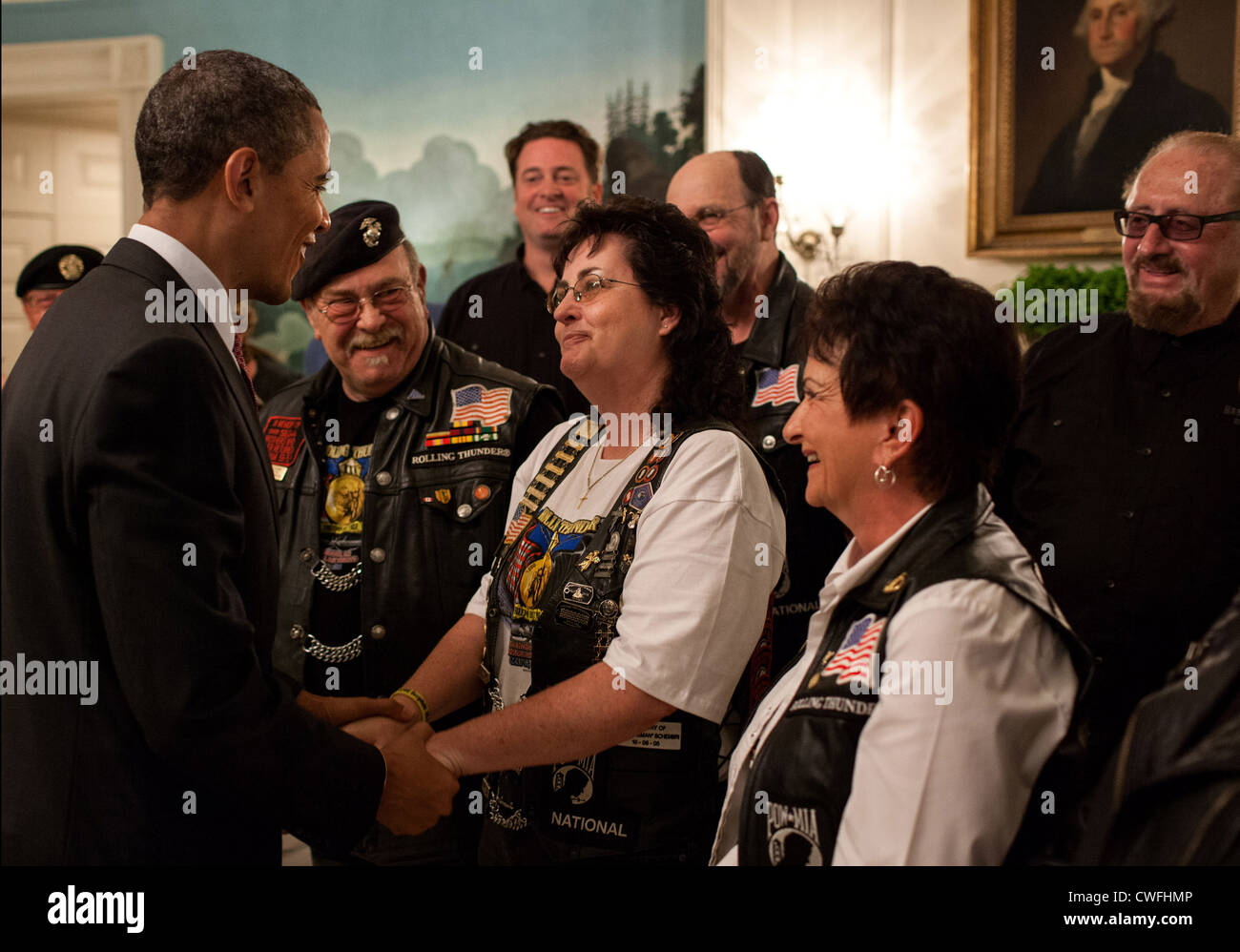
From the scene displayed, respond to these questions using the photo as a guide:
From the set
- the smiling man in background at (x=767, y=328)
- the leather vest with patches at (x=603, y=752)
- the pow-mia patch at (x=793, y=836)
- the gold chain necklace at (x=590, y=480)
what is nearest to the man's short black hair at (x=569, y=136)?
the smiling man in background at (x=767, y=328)

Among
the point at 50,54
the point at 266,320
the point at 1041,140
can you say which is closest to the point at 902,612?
the point at 1041,140

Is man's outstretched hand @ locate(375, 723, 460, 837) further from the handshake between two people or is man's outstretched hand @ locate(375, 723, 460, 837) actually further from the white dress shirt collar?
the white dress shirt collar

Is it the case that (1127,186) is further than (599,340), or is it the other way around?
(1127,186)

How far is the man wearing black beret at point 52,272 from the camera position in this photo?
4.25 metres

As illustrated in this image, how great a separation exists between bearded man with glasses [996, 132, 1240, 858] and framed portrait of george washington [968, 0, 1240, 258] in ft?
9.01

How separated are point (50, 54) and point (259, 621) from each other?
740cm

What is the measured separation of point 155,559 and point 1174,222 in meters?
2.41

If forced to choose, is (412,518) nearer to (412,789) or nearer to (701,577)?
(412,789)

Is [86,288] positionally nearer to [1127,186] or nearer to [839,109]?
[1127,186]

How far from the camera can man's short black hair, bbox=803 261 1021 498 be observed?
1.56 m

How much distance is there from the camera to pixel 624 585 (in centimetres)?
193

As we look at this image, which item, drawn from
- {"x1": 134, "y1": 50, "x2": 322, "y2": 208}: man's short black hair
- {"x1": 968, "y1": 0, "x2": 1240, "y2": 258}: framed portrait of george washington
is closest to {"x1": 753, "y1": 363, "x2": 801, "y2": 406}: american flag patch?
{"x1": 134, "y1": 50, "x2": 322, "y2": 208}: man's short black hair

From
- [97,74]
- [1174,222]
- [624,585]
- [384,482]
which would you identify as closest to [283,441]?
[384,482]
